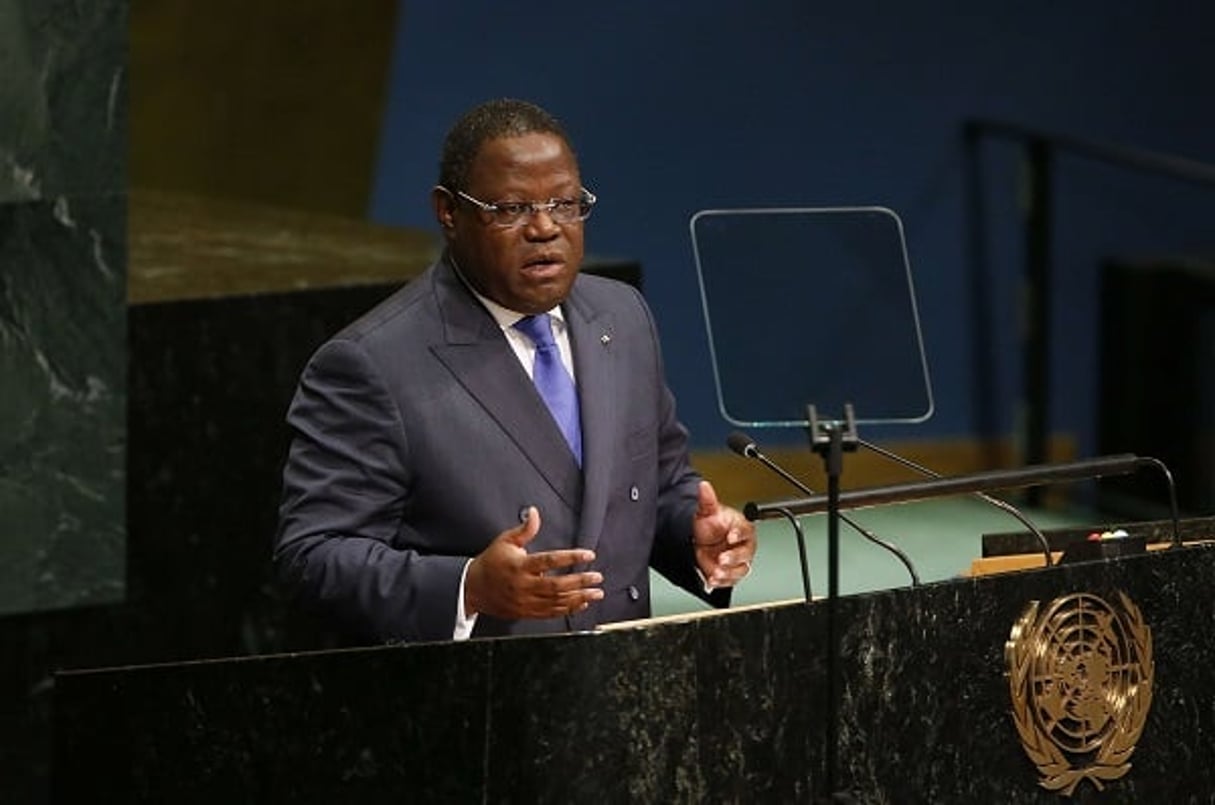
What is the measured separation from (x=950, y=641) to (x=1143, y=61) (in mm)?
5520

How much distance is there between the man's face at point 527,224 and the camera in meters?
3.93

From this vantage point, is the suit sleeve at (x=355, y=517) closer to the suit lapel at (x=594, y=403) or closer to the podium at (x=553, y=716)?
the suit lapel at (x=594, y=403)

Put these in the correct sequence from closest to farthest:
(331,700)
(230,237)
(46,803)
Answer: (331,700) < (46,803) < (230,237)

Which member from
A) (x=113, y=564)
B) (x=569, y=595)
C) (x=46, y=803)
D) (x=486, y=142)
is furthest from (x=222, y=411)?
(x=569, y=595)

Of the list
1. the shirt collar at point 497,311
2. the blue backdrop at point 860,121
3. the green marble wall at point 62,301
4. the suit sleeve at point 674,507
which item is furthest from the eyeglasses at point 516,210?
the blue backdrop at point 860,121

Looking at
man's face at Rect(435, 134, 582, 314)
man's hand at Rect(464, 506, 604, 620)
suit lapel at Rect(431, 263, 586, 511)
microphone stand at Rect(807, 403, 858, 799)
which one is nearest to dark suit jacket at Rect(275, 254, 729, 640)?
suit lapel at Rect(431, 263, 586, 511)

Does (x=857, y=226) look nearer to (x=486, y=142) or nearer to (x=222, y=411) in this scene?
(x=486, y=142)

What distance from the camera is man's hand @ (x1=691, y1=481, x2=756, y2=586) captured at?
12.8ft

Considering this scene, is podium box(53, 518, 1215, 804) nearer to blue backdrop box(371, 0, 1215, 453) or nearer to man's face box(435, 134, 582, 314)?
man's face box(435, 134, 582, 314)

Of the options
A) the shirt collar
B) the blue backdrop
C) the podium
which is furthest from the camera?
the blue backdrop

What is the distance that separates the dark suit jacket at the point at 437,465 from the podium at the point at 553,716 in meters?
0.42

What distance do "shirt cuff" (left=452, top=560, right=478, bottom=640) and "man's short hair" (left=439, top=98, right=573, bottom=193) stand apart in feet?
1.85

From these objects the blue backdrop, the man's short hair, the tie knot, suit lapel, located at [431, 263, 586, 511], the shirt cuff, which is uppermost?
the blue backdrop

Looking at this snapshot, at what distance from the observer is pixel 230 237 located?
723cm
